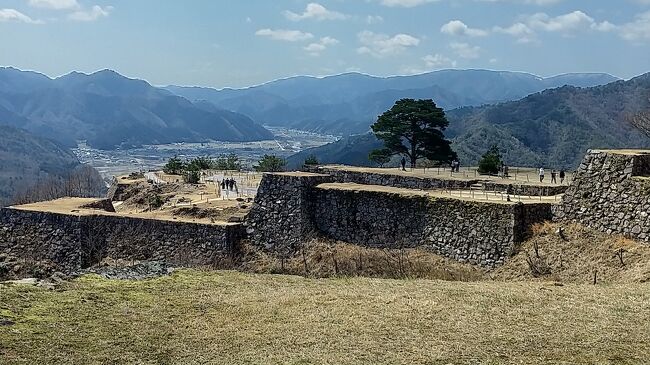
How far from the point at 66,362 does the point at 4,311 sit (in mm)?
2609

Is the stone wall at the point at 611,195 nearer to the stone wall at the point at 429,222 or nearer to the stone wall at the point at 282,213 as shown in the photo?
the stone wall at the point at 429,222

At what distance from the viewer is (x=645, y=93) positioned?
461ft

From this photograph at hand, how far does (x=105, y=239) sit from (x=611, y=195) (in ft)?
56.9

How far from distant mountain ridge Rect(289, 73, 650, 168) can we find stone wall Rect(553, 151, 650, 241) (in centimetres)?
5950

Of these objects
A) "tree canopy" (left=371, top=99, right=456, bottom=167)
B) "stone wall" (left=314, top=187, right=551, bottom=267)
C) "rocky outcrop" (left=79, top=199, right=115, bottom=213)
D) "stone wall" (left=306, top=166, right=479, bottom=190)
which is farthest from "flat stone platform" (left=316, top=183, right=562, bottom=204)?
"tree canopy" (left=371, top=99, right=456, bottom=167)

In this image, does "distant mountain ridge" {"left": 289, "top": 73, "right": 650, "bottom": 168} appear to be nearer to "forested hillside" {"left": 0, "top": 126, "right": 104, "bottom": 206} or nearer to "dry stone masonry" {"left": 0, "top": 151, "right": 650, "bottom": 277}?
"forested hillside" {"left": 0, "top": 126, "right": 104, "bottom": 206}

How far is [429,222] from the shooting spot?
20.8m

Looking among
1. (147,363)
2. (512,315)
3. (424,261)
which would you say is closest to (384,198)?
(424,261)

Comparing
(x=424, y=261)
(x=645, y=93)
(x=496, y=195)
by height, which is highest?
(x=645, y=93)

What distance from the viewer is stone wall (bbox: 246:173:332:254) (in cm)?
2292

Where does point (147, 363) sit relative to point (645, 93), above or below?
below

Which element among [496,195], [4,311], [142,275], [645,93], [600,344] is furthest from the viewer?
[645,93]

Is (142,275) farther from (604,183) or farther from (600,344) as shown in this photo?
(604,183)

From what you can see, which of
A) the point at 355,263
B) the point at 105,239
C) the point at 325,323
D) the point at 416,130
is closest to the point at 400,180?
the point at 355,263
